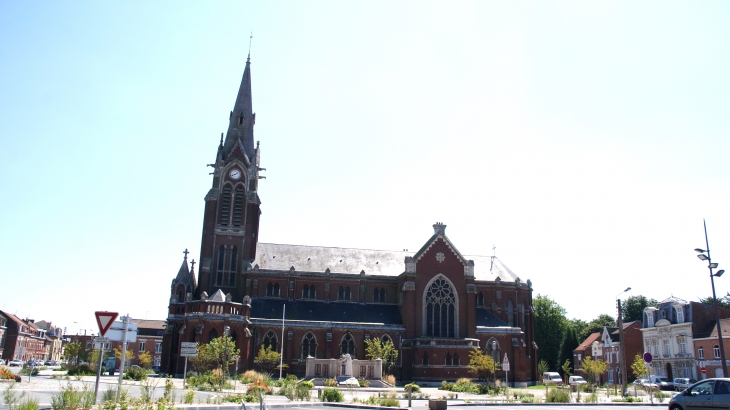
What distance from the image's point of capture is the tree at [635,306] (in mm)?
105444

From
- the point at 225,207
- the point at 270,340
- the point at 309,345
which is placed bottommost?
the point at 309,345

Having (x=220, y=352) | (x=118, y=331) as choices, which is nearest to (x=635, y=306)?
(x=220, y=352)

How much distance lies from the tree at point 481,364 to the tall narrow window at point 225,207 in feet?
89.2

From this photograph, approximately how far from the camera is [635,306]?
106 m

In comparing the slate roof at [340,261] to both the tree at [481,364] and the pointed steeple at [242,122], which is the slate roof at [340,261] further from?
the tree at [481,364]

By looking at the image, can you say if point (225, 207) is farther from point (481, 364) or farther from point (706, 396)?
point (706, 396)

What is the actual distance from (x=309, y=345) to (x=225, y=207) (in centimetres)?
1656

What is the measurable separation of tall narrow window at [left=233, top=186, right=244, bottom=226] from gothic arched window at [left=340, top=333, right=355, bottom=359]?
1578 cm

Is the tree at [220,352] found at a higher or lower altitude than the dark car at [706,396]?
higher

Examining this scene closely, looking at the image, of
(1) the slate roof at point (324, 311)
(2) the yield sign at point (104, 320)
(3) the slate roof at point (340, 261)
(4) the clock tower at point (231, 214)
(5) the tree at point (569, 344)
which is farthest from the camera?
(5) the tree at point (569, 344)

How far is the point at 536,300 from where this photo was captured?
3519 inches

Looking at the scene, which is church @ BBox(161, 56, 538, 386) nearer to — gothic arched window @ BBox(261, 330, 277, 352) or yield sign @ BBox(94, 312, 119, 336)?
gothic arched window @ BBox(261, 330, 277, 352)

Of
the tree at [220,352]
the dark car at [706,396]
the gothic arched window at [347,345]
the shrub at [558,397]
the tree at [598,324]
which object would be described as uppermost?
the tree at [598,324]

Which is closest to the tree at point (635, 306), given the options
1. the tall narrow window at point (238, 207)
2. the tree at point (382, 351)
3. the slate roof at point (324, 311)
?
the slate roof at point (324, 311)
